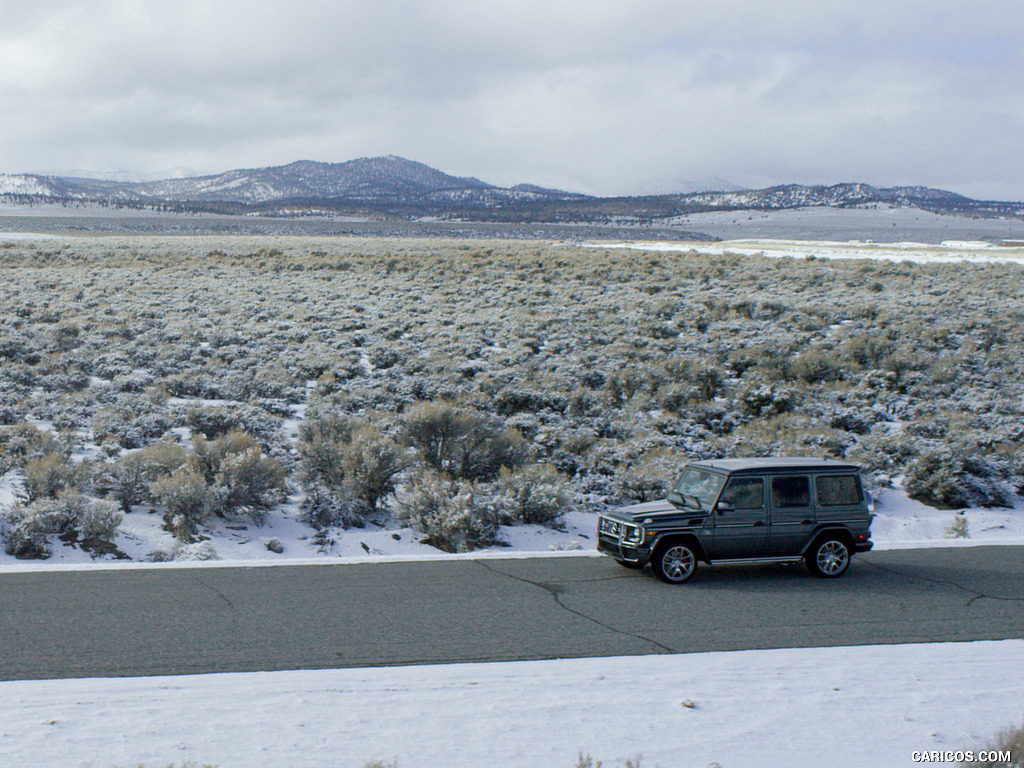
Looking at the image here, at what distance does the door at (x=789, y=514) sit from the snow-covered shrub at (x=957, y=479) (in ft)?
19.9

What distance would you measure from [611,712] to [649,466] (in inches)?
337

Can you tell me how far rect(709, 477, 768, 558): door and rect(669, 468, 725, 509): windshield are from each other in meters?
0.15

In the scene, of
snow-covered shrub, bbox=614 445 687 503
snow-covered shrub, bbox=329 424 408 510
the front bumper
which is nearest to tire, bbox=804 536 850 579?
the front bumper

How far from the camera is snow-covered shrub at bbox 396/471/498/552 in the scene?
37.9 feet

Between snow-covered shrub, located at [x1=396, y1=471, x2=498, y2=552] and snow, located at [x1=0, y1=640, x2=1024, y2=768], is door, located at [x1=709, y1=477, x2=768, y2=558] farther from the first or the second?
snow-covered shrub, located at [x1=396, y1=471, x2=498, y2=552]

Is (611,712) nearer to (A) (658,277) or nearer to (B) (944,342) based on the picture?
(B) (944,342)

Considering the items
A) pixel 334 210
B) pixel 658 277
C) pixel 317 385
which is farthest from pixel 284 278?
pixel 334 210

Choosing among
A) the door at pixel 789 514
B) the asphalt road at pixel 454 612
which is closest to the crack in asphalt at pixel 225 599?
the asphalt road at pixel 454 612

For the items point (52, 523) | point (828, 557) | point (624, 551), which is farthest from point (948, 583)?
point (52, 523)

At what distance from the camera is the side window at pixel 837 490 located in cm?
979

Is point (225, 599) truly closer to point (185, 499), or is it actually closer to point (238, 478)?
point (185, 499)

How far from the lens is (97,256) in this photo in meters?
55.2

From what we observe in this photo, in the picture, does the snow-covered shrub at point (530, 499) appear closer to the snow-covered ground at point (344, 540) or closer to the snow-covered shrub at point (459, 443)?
the snow-covered ground at point (344, 540)

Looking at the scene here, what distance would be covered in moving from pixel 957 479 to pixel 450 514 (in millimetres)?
8721
